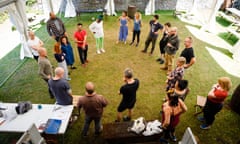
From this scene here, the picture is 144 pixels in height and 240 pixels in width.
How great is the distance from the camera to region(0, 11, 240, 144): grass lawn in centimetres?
433

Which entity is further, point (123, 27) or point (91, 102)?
point (123, 27)

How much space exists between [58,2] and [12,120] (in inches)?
364

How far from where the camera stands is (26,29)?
6.66 meters

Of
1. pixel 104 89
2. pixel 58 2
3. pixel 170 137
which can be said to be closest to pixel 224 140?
pixel 170 137

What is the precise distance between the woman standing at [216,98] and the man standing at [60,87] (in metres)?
3.09

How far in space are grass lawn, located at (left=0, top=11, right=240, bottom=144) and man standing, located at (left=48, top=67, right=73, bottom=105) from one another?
829 millimetres

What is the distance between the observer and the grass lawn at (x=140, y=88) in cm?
433

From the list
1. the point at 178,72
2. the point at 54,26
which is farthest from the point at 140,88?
the point at 54,26

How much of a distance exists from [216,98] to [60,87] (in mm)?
3272

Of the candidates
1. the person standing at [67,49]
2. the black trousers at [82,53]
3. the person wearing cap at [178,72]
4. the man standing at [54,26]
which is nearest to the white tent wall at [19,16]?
the man standing at [54,26]

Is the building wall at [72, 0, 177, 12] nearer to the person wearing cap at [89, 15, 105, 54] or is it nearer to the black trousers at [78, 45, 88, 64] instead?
the person wearing cap at [89, 15, 105, 54]

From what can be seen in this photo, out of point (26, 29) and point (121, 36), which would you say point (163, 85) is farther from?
point (26, 29)

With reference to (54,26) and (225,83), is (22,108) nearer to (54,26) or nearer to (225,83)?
(54,26)

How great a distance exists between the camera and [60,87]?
3.72 meters
